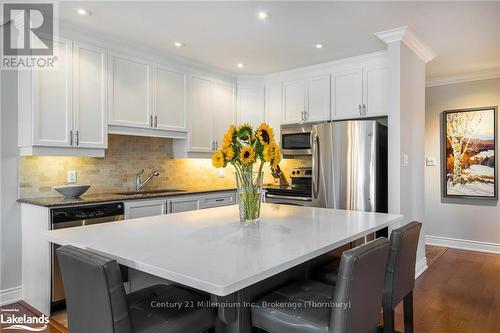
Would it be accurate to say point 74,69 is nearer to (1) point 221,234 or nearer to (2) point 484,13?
(1) point 221,234

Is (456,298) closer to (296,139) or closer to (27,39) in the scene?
(296,139)

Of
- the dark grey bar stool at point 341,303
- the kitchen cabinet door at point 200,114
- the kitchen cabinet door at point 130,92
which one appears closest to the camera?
the dark grey bar stool at point 341,303

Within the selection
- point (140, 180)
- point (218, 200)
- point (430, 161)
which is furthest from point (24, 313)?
point (430, 161)

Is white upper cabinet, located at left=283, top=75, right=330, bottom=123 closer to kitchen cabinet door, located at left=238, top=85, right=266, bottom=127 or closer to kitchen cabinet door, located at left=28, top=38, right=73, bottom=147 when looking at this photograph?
kitchen cabinet door, located at left=238, top=85, right=266, bottom=127

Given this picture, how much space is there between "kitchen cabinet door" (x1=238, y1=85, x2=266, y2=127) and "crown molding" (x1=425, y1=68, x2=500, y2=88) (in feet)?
8.24

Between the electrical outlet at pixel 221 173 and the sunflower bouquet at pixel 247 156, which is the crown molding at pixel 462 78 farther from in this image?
the sunflower bouquet at pixel 247 156

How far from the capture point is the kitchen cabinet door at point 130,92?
338 cm

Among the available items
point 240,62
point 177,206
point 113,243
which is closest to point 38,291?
point 177,206

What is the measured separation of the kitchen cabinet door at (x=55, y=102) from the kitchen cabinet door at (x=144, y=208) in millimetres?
777

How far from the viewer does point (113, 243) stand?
143 cm

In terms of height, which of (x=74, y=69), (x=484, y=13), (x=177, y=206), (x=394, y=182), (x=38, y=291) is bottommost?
(x=38, y=291)

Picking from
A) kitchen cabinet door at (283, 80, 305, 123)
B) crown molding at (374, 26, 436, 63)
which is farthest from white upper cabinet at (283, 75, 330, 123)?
crown molding at (374, 26, 436, 63)

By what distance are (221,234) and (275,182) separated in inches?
135

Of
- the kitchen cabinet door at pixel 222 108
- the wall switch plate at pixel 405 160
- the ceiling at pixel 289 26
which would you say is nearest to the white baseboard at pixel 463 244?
the wall switch plate at pixel 405 160
